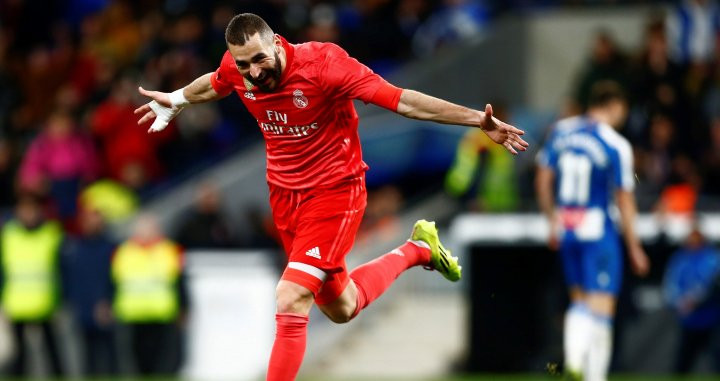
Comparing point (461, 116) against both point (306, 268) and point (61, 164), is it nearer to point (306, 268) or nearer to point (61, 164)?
point (306, 268)

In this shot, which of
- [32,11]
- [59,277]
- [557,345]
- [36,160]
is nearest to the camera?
[557,345]

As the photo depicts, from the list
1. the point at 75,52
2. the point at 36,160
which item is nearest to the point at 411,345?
the point at 36,160

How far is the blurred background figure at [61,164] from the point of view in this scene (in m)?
16.8

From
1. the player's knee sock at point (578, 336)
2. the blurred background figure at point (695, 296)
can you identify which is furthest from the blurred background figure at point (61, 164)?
the player's knee sock at point (578, 336)

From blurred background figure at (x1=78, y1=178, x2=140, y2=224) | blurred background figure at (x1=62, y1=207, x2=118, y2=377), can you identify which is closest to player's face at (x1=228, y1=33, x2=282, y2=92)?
blurred background figure at (x1=62, y1=207, x2=118, y2=377)

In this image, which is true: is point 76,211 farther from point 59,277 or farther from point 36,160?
point 59,277

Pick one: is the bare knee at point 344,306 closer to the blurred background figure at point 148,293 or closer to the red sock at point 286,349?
the red sock at point 286,349

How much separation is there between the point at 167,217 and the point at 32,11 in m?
5.14

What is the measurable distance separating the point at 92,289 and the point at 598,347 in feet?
20.3

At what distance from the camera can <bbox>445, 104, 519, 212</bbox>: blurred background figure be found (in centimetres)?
1534

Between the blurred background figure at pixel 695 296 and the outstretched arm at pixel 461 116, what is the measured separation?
7.06m

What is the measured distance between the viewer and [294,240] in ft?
26.3

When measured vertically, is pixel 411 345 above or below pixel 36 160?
below

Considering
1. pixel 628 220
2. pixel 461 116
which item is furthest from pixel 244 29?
pixel 628 220
